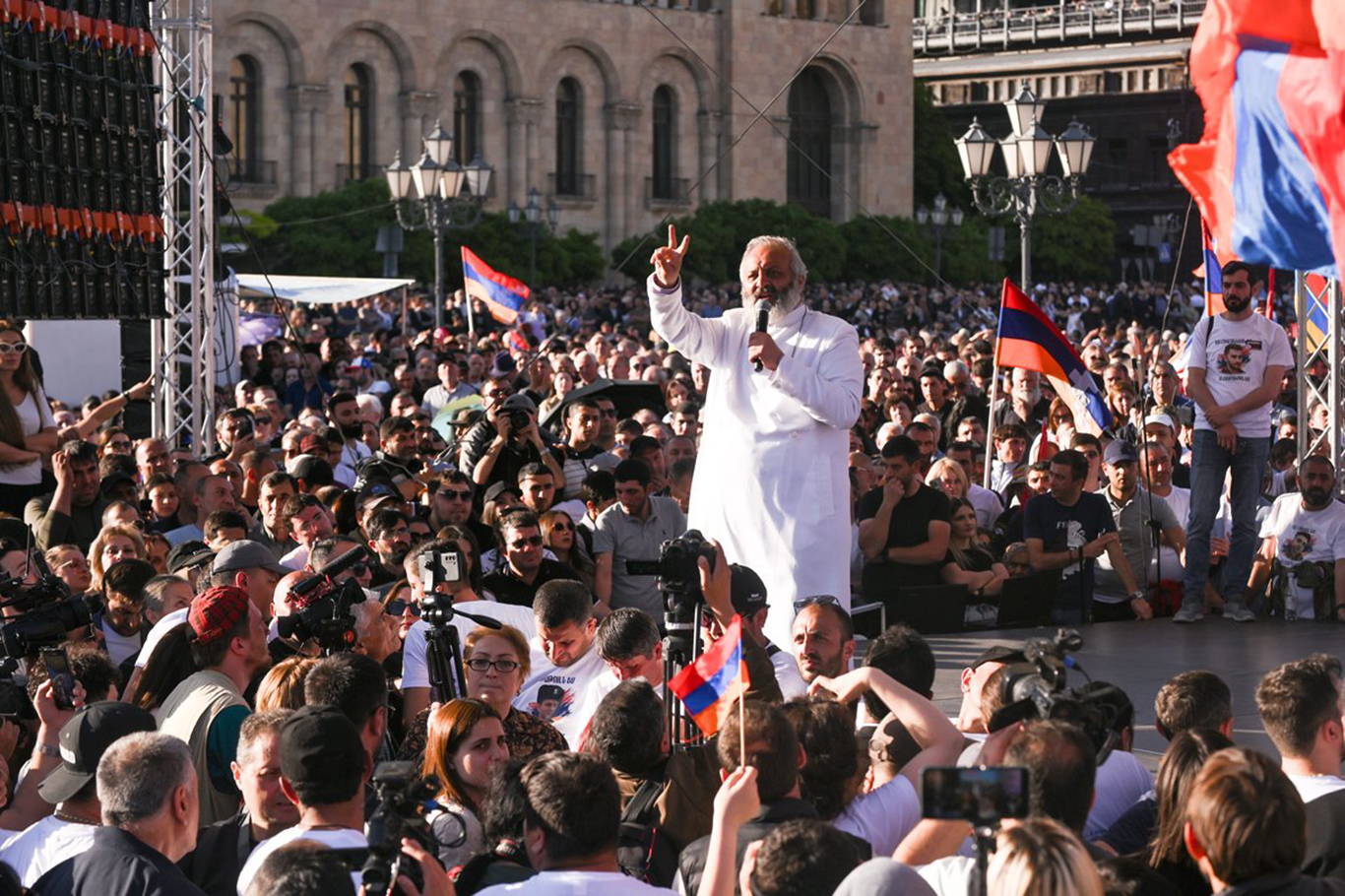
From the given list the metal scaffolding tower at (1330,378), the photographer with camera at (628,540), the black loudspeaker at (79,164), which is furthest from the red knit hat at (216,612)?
the metal scaffolding tower at (1330,378)

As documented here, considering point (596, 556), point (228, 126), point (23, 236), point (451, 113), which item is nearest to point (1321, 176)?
point (596, 556)

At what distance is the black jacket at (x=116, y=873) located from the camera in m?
4.76

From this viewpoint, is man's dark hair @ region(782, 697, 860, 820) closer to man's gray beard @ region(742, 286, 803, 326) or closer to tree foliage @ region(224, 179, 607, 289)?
man's gray beard @ region(742, 286, 803, 326)

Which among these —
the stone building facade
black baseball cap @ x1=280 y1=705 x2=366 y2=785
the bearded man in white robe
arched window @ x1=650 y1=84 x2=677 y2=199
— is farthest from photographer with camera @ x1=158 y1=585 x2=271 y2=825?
arched window @ x1=650 y1=84 x2=677 y2=199

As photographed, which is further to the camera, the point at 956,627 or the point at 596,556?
the point at 956,627

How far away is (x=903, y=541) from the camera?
37.8ft

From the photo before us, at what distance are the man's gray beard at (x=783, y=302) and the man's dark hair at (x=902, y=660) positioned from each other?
1.85 m

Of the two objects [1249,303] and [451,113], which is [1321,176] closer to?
[1249,303]

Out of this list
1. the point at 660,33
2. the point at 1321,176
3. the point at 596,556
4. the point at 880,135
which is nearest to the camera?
the point at 1321,176

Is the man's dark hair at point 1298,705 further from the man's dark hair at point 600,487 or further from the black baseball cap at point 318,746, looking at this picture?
the man's dark hair at point 600,487

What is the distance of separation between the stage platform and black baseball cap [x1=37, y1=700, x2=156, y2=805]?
4236mm

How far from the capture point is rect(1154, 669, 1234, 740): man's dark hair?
233 inches

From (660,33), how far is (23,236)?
1996 inches

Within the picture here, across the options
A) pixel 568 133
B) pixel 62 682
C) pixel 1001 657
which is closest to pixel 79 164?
pixel 62 682
